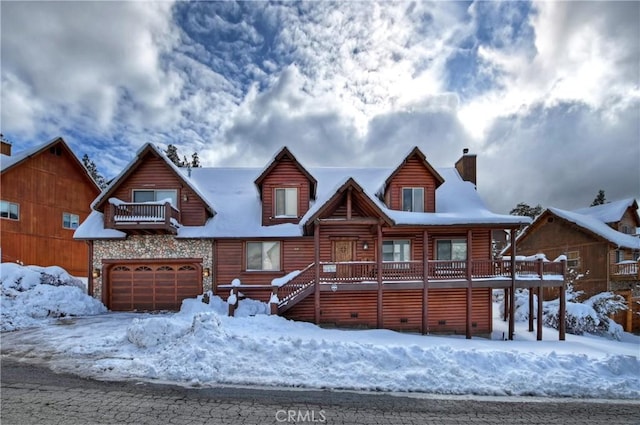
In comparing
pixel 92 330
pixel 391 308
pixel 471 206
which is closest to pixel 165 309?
pixel 92 330

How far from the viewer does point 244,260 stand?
1625 cm

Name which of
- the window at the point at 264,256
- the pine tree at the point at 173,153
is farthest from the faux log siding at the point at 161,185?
the pine tree at the point at 173,153

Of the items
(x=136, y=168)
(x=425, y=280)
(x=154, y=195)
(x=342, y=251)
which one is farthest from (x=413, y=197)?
(x=136, y=168)

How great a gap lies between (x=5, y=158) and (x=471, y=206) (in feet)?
94.9

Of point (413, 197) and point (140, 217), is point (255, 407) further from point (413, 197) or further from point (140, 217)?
point (413, 197)

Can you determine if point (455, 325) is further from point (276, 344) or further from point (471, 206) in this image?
point (276, 344)

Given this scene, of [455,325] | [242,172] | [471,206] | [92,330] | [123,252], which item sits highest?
[242,172]

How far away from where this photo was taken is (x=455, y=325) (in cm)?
1586

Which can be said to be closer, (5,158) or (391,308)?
(391,308)

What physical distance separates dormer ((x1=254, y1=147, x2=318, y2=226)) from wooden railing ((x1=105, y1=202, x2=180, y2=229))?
4539 mm

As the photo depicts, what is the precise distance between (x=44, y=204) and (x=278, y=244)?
60.3 ft

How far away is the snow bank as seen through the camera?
13203mm

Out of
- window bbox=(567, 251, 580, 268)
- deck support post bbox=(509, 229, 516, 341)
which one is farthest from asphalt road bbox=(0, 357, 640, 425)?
window bbox=(567, 251, 580, 268)

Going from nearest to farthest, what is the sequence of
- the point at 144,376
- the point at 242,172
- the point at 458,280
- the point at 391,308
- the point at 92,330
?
the point at 144,376 < the point at 92,330 < the point at 458,280 < the point at 391,308 < the point at 242,172
